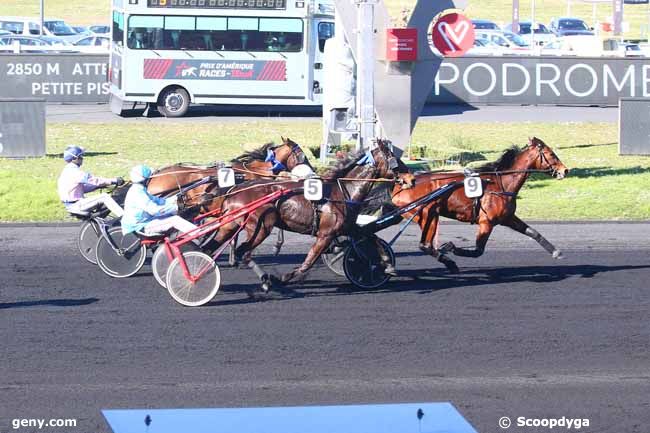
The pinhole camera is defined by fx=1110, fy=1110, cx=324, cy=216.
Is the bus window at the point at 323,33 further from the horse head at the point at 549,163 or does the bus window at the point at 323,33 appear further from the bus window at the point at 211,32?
the horse head at the point at 549,163

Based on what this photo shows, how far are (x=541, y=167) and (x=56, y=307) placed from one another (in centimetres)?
547

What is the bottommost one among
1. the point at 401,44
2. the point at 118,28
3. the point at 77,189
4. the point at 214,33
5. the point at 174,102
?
the point at 77,189

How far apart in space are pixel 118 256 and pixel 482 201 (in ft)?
13.3

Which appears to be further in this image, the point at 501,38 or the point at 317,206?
the point at 501,38

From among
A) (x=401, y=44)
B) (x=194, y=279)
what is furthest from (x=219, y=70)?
(x=194, y=279)

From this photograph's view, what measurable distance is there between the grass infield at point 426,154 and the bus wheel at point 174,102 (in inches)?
63.4

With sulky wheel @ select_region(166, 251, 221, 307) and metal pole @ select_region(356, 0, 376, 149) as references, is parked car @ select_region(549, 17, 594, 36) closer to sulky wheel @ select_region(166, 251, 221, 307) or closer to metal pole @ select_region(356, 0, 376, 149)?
metal pole @ select_region(356, 0, 376, 149)

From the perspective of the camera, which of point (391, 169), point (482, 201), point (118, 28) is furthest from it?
point (118, 28)

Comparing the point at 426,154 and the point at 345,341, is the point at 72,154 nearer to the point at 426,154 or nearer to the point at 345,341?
the point at 345,341

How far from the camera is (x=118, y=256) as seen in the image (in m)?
12.2

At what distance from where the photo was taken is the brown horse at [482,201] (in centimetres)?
1211

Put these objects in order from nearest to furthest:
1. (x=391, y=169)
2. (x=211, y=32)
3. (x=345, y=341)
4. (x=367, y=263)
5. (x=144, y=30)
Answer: (x=345, y=341), (x=391, y=169), (x=367, y=263), (x=144, y=30), (x=211, y=32)

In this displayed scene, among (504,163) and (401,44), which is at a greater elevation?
(401,44)

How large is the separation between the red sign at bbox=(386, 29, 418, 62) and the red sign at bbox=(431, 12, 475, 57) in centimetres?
45
